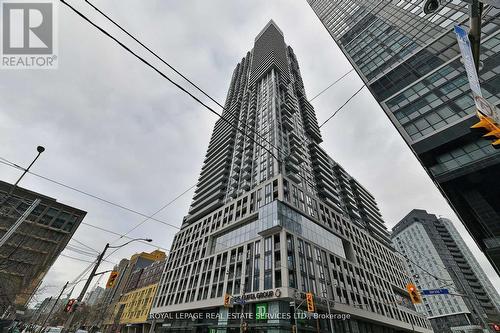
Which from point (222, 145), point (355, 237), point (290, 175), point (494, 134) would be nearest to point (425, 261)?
point (355, 237)

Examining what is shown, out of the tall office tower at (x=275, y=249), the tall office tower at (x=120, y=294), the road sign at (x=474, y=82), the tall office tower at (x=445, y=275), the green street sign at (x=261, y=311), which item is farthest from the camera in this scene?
the tall office tower at (x=445, y=275)

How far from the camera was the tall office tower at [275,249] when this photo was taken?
106 ft

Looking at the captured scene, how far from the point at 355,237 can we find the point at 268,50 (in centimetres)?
8496

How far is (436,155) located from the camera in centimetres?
2630

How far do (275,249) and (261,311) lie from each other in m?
8.72

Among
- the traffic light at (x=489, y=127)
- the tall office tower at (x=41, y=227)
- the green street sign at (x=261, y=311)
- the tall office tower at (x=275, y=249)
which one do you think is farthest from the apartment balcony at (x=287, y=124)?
the traffic light at (x=489, y=127)

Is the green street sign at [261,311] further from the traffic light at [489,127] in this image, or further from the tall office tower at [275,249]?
the traffic light at [489,127]

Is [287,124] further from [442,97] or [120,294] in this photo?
[120,294]

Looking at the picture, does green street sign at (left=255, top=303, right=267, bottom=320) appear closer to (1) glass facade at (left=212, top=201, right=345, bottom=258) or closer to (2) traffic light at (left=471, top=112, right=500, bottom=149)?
(1) glass facade at (left=212, top=201, right=345, bottom=258)

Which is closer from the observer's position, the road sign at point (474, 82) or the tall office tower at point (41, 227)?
the road sign at point (474, 82)

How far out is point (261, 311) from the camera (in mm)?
30562

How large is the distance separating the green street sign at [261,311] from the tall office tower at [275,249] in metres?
0.27

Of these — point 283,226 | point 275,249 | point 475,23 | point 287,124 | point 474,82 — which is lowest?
point 474,82

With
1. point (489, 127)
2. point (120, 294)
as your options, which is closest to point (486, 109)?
point (489, 127)
